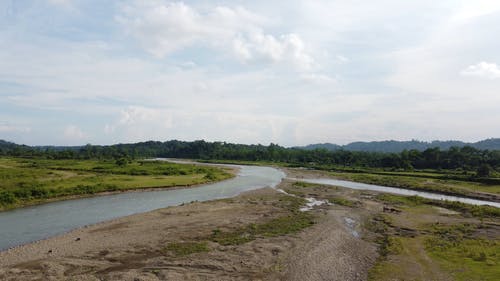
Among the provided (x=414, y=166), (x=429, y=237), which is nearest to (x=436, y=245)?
(x=429, y=237)

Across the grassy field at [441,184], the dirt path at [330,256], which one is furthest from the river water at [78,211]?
the dirt path at [330,256]

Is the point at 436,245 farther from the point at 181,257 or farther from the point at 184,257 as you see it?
the point at 181,257

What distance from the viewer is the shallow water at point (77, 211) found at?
31567 mm

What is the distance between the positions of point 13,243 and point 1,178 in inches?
1306

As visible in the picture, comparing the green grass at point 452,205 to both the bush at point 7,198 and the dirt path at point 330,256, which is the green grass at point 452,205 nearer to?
the dirt path at point 330,256

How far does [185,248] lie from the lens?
26.7m

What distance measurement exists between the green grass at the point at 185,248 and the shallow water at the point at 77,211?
12810mm

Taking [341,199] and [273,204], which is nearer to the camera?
[273,204]

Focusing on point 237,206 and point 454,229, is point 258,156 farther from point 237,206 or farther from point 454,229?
point 454,229

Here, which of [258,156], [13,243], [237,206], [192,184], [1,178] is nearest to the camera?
[13,243]

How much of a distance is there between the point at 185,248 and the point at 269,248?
22.5 ft

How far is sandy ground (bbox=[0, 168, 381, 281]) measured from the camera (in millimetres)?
21891

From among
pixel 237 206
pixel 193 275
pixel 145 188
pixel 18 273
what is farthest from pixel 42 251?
pixel 145 188

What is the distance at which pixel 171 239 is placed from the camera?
29391 millimetres
